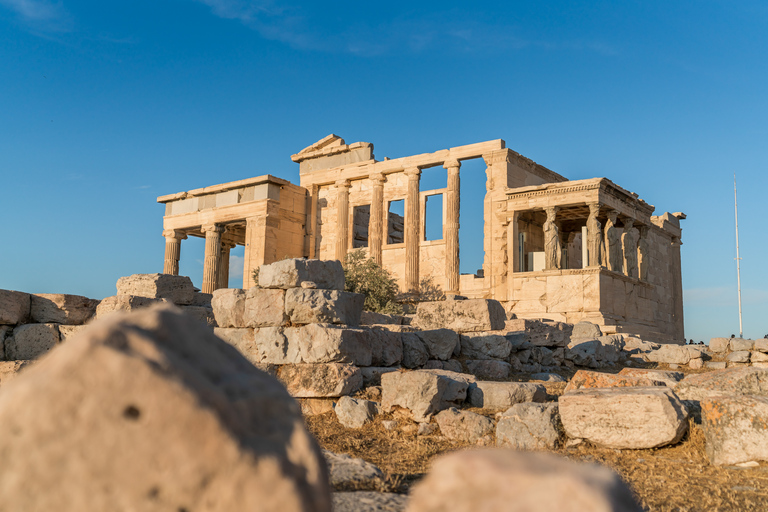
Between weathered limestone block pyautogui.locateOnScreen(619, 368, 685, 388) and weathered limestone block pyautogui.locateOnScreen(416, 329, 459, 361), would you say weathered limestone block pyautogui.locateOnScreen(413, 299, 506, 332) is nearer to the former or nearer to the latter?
weathered limestone block pyautogui.locateOnScreen(416, 329, 459, 361)

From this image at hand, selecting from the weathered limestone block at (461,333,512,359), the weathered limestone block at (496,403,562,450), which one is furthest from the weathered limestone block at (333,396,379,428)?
the weathered limestone block at (461,333,512,359)

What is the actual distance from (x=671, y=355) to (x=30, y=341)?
12019 millimetres

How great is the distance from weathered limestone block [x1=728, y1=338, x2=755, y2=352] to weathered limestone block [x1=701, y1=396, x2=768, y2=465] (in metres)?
10.7

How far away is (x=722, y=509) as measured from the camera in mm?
3760

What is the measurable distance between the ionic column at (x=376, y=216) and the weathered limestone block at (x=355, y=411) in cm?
1752

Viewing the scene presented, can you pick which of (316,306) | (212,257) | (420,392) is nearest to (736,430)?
(420,392)

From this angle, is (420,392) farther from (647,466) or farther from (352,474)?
(352,474)

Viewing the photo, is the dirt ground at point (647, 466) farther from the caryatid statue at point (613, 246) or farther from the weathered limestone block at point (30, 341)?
the caryatid statue at point (613, 246)

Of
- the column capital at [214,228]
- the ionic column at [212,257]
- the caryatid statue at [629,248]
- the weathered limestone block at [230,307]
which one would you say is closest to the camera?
the weathered limestone block at [230,307]

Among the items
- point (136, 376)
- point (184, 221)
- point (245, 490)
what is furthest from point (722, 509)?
point (184, 221)

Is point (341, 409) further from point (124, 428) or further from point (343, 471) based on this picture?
point (124, 428)

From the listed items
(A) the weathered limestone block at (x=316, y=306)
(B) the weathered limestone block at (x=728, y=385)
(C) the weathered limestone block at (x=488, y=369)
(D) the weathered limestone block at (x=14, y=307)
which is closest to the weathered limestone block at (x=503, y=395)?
(B) the weathered limestone block at (x=728, y=385)

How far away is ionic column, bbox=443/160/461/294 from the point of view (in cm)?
2223

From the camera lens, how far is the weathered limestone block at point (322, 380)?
719 centimetres
